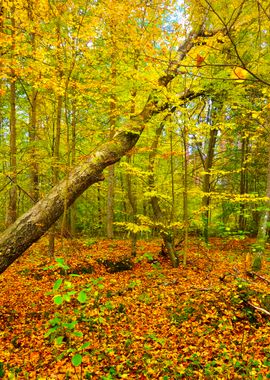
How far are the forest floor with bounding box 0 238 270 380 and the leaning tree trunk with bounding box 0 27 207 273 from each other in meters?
0.77

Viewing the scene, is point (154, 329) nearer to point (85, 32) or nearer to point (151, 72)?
point (151, 72)

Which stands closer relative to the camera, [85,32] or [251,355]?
[251,355]

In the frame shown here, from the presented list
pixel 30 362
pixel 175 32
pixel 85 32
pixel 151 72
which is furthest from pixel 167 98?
pixel 30 362

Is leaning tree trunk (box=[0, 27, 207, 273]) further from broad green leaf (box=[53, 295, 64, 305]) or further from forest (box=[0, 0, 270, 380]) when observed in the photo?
broad green leaf (box=[53, 295, 64, 305])

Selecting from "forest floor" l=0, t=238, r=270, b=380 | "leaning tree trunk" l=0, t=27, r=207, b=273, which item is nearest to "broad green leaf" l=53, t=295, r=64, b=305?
"forest floor" l=0, t=238, r=270, b=380

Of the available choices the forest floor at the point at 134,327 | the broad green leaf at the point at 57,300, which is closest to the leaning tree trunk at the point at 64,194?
the forest floor at the point at 134,327

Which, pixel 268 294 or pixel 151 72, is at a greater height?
pixel 151 72

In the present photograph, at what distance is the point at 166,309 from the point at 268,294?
2179 mm

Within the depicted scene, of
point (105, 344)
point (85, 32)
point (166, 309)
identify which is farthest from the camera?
point (85, 32)

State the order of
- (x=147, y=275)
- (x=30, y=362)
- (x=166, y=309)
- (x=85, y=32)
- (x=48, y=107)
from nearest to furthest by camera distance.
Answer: (x=30, y=362), (x=166, y=309), (x=85, y=32), (x=147, y=275), (x=48, y=107)

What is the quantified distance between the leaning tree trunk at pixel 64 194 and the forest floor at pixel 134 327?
77 cm

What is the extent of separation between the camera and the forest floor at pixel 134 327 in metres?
4.01

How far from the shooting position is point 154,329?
5.23 m

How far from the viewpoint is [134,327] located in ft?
17.4
